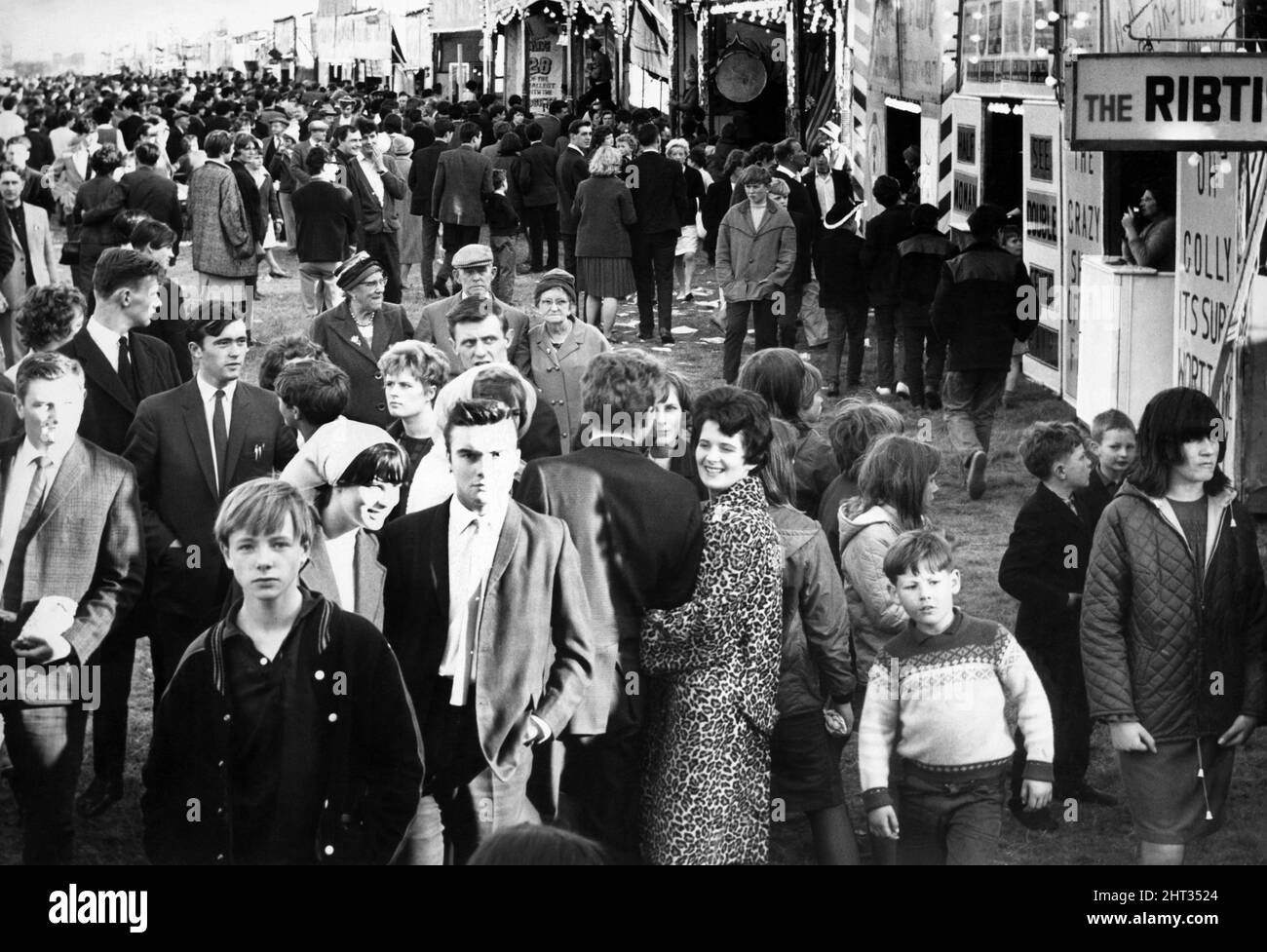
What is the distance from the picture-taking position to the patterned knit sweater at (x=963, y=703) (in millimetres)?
4270

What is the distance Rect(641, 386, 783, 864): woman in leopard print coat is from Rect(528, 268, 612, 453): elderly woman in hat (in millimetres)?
2035

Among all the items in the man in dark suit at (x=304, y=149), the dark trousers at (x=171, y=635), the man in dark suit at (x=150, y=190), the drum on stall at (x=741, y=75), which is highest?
the drum on stall at (x=741, y=75)

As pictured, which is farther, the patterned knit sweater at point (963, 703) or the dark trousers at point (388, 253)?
the dark trousers at point (388, 253)

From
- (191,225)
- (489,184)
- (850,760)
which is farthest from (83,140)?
(850,760)

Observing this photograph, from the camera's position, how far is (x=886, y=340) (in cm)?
1019

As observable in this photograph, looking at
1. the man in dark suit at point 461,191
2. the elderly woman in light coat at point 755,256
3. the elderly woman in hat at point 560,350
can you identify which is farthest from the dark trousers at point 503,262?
the elderly woman in hat at point 560,350

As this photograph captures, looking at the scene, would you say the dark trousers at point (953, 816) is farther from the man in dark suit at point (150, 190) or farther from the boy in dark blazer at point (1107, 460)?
the man in dark suit at point (150, 190)

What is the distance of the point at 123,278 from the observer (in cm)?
519

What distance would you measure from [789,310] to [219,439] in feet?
21.9

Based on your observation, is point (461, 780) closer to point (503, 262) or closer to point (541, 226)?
point (503, 262)

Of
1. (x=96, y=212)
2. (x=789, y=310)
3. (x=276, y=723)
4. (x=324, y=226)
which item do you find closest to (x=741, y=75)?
(x=789, y=310)

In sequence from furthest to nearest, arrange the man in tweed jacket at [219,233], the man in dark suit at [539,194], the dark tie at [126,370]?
the man in dark suit at [539,194]
the man in tweed jacket at [219,233]
the dark tie at [126,370]

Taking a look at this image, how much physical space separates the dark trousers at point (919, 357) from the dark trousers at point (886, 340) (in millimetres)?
201
